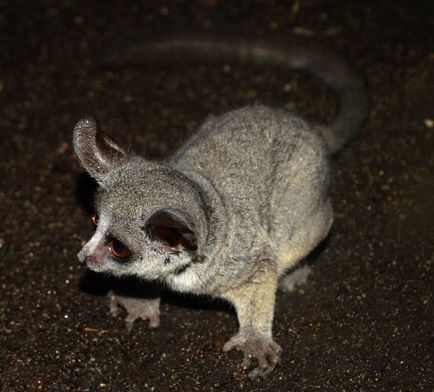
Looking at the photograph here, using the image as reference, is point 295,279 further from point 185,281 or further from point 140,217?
point 140,217

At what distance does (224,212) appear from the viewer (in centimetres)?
592

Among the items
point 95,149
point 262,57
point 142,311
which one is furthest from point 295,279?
point 262,57

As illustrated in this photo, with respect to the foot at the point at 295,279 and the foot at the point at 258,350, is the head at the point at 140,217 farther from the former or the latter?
the foot at the point at 295,279

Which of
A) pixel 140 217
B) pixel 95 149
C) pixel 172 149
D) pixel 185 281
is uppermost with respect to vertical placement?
pixel 95 149

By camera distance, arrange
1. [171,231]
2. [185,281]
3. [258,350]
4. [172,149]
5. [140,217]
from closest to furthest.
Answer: [171,231], [140,217], [185,281], [258,350], [172,149]

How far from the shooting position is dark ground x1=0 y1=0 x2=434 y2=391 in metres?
6.09

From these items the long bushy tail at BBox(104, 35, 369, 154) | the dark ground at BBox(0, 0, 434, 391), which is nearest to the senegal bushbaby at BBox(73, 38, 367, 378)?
the dark ground at BBox(0, 0, 434, 391)

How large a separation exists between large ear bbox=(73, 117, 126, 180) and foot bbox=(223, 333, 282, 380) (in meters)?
1.69

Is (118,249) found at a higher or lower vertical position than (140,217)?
lower

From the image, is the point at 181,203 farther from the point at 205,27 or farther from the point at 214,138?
the point at 205,27

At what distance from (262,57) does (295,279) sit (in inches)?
113

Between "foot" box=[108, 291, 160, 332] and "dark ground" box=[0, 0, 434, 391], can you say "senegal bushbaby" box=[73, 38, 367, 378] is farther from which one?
"dark ground" box=[0, 0, 434, 391]

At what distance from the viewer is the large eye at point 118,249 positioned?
5.24 meters

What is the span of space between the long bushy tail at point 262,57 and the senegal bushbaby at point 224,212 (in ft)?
4.46
